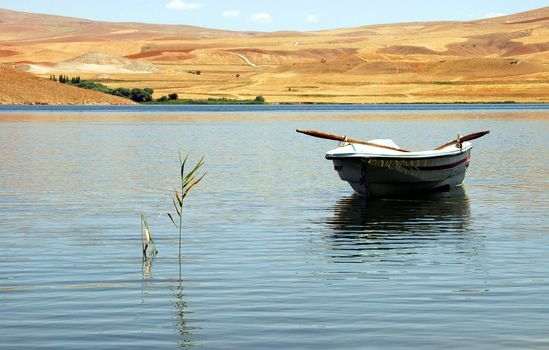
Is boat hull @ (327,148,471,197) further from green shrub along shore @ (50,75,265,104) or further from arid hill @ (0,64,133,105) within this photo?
green shrub along shore @ (50,75,265,104)

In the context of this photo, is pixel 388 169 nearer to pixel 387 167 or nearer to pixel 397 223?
pixel 387 167

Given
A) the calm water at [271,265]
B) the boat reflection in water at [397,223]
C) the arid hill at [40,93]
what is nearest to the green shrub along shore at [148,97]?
the arid hill at [40,93]

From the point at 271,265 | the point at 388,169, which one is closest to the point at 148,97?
the point at 388,169

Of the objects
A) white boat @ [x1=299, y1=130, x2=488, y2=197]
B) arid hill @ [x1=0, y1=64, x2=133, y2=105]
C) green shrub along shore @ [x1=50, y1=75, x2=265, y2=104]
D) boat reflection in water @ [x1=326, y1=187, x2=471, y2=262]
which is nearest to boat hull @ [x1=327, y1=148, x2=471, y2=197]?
white boat @ [x1=299, y1=130, x2=488, y2=197]

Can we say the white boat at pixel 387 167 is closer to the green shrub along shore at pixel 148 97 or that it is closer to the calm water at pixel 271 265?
the calm water at pixel 271 265

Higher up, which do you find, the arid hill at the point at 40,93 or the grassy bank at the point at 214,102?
the arid hill at the point at 40,93

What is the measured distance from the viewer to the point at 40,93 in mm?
175000

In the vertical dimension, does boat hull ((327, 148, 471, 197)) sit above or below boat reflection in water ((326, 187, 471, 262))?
above

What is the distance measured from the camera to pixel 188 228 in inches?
1008

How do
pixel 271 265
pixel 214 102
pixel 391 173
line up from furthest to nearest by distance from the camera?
pixel 214 102, pixel 391 173, pixel 271 265

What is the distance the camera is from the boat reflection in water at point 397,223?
2277cm

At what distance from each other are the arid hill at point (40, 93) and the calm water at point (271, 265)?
5301 inches

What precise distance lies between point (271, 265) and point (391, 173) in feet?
42.0

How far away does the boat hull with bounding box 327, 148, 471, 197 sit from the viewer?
32125mm
